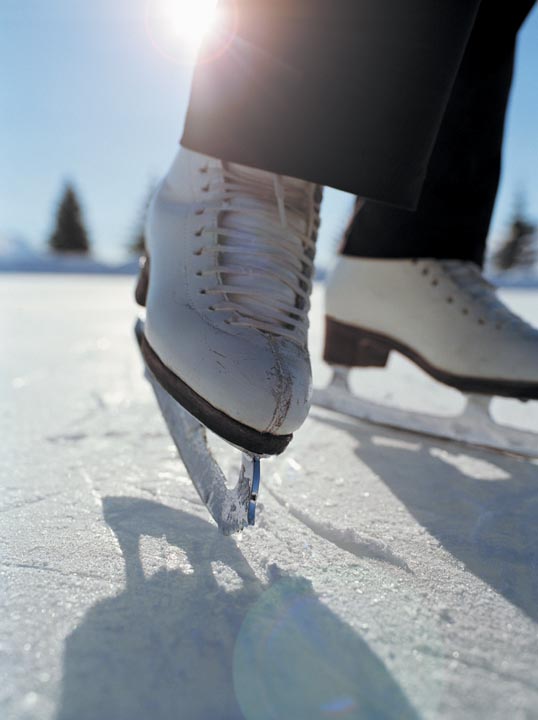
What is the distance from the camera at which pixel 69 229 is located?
18.2m

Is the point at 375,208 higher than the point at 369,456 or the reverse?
higher

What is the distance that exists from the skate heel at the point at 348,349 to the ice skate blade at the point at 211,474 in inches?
16.9

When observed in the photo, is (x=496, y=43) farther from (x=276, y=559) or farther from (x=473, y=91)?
(x=276, y=559)

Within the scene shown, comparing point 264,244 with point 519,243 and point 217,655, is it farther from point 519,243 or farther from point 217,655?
point 519,243

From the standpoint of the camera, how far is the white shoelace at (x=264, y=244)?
0.55 meters

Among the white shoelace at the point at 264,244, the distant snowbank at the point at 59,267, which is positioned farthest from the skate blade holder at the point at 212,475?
the distant snowbank at the point at 59,267

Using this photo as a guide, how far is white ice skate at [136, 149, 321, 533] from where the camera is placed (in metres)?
0.46

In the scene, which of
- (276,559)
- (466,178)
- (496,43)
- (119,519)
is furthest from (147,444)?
(496,43)

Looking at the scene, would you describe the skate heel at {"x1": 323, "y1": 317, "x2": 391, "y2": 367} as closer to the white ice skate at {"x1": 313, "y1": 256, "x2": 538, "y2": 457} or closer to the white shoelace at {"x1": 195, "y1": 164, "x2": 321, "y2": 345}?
the white ice skate at {"x1": 313, "y1": 256, "x2": 538, "y2": 457}

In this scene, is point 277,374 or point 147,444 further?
point 147,444

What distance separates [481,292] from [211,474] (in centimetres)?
52

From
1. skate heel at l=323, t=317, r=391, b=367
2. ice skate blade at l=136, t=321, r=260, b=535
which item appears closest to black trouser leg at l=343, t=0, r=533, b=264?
skate heel at l=323, t=317, r=391, b=367

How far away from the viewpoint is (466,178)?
0.84 meters

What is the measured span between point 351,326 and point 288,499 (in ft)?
1.52
